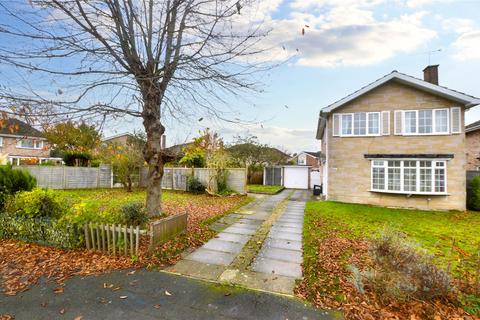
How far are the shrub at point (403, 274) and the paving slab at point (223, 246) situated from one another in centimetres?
285

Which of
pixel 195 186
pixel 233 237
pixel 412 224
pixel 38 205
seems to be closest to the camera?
pixel 38 205

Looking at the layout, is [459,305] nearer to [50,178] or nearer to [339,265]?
[339,265]

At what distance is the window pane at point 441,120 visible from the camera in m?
11.8

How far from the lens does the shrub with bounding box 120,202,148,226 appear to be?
5328mm

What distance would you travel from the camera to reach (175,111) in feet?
22.2

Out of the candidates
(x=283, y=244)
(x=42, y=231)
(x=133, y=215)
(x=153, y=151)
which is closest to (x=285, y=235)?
(x=283, y=244)

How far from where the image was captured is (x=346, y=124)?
13.3 meters

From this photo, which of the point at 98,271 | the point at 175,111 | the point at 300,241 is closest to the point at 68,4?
the point at 175,111

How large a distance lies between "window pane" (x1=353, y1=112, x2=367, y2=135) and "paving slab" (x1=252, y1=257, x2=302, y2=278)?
1073 cm

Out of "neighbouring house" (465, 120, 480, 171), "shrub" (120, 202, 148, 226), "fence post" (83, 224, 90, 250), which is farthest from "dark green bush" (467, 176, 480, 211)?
"fence post" (83, 224, 90, 250)

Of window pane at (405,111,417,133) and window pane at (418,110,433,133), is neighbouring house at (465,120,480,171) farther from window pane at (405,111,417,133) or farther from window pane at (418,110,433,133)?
window pane at (405,111,417,133)

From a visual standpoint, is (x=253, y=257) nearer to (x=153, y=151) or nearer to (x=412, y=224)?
(x=153, y=151)

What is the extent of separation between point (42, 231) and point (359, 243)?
8020 mm

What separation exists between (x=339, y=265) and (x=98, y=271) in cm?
474
